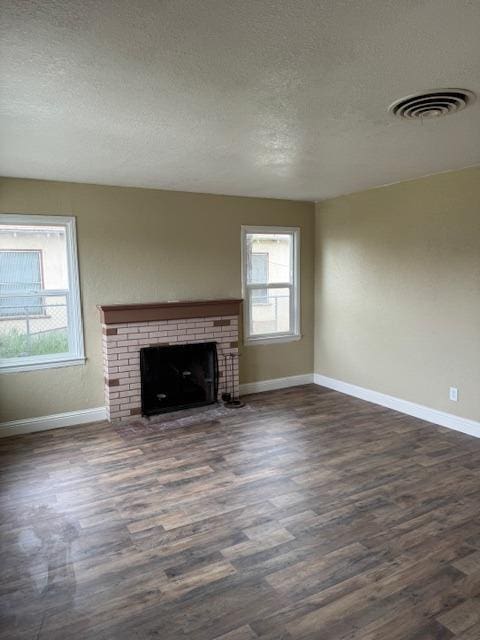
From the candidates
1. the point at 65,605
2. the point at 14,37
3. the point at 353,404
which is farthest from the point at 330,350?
the point at 14,37

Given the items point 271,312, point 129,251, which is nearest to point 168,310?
point 129,251

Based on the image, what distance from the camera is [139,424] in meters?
4.46

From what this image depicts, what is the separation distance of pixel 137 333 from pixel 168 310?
1.32ft

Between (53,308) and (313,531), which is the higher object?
(53,308)

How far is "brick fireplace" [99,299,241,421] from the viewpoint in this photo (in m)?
4.43

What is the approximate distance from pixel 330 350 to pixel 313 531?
3.28 m

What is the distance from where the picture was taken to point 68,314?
4.39 metres

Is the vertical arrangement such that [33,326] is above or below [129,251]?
below

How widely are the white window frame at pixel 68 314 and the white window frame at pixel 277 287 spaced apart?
1.92 m

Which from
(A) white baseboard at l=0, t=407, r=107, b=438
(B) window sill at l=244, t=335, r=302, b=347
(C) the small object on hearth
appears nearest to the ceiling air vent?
(C) the small object on hearth

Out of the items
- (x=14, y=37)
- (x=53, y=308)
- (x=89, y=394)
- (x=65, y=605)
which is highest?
(x=14, y=37)

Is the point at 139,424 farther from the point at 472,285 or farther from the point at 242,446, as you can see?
the point at 472,285

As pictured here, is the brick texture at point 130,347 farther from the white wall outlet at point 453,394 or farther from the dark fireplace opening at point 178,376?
the white wall outlet at point 453,394

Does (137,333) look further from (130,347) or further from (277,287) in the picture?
(277,287)
